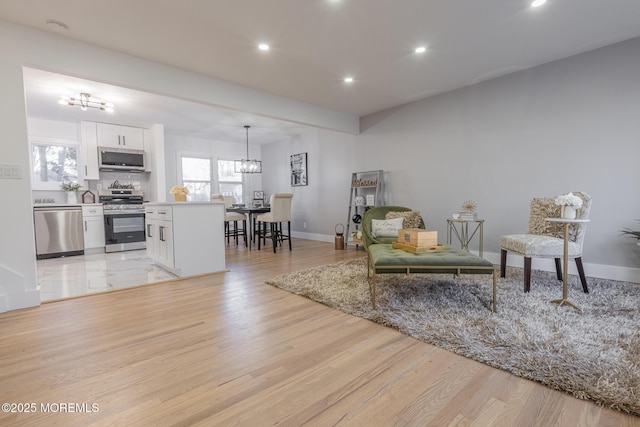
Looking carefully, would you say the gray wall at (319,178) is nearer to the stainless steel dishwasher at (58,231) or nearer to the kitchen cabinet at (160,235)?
the kitchen cabinet at (160,235)

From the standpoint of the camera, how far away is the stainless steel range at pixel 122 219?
5.20m

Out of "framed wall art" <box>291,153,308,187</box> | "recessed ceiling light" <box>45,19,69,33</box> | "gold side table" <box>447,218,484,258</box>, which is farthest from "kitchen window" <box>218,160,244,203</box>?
"gold side table" <box>447,218,484,258</box>

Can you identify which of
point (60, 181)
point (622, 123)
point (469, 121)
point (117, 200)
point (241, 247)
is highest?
point (469, 121)

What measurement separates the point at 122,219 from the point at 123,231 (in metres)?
0.22

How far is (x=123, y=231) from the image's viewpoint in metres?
5.34

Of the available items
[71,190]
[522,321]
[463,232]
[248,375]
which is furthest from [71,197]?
[522,321]

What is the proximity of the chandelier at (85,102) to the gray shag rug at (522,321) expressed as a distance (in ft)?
12.4

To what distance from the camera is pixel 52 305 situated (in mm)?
2576

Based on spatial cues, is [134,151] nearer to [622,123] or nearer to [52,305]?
[52,305]

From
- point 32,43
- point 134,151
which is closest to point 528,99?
point 32,43

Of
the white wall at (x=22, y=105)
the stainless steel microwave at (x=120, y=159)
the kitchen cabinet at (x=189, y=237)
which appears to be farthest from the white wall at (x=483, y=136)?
the stainless steel microwave at (x=120, y=159)

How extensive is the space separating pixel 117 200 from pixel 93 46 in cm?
337

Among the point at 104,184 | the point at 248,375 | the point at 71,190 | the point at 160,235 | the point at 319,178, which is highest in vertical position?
the point at 319,178

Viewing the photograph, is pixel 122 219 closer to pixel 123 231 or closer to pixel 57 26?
pixel 123 231
